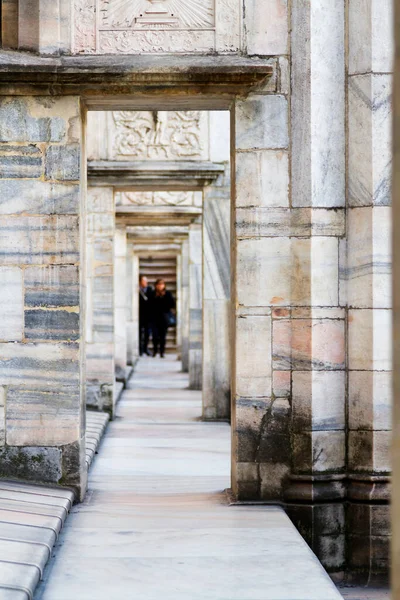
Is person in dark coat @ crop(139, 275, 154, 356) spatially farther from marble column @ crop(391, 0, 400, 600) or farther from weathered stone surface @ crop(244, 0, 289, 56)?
marble column @ crop(391, 0, 400, 600)

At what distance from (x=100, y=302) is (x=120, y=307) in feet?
8.49

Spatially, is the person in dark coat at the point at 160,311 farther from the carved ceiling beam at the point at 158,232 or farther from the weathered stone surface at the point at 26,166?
the weathered stone surface at the point at 26,166

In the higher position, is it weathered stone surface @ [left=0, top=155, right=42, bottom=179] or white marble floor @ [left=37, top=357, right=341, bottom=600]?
weathered stone surface @ [left=0, top=155, right=42, bottom=179]

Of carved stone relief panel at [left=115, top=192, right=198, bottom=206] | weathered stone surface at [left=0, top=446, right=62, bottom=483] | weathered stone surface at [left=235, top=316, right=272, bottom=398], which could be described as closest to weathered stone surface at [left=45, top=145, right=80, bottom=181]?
weathered stone surface at [left=235, top=316, right=272, bottom=398]

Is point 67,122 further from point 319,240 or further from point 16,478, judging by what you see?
point 16,478

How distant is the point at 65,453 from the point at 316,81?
7.95ft

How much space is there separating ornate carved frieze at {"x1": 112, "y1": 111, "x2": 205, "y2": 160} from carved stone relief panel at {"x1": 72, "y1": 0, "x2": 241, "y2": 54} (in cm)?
415

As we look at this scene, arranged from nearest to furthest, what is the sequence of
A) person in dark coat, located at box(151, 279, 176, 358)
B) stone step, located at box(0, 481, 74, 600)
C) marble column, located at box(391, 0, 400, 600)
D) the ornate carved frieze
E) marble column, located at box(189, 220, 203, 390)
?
marble column, located at box(391, 0, 400, 600) < stone step, located at box(0, 481, 74, 600) < the ornate carved frieze < marble column, located at box(189, 220, 203, 390) < person in dark coat, located at box(151, 279, 176, 358)

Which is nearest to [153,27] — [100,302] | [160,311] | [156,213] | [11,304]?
[11,304]

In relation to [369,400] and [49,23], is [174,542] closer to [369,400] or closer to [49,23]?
[369,400]

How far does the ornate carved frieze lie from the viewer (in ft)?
30.7

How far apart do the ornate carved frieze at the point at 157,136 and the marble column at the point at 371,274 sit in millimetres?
4405

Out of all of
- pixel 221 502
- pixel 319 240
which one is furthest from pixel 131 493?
pixel 319 240

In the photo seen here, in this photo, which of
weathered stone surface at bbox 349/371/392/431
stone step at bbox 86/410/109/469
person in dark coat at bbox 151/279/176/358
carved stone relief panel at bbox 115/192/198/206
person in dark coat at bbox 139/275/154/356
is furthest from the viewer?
person in dark coat at bbox 139/275/154/356
